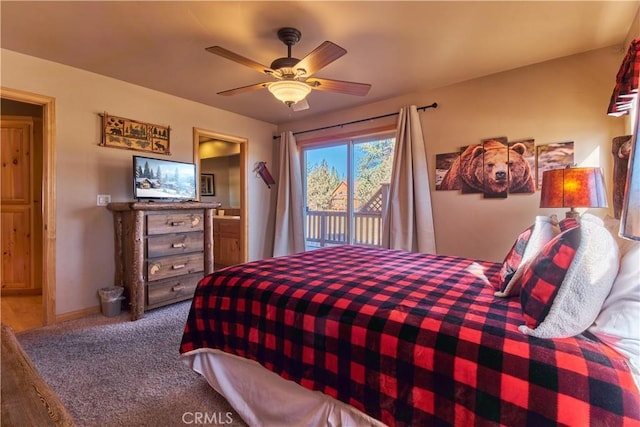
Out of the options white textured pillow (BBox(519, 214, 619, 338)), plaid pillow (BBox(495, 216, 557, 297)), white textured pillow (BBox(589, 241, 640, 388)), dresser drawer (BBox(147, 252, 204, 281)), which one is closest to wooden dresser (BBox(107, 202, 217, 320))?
dresser drawer (BBox(147, 252, 204, 281))

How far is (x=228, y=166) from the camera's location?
622 cm

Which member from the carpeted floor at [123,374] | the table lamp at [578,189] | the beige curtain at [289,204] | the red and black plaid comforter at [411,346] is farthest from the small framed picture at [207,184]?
the table lamp at [578,189]

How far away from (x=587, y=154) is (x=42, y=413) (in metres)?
3.63

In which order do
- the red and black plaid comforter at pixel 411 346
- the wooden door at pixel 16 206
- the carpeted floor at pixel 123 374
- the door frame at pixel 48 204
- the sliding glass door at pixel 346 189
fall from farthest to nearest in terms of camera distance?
the sliding glass door at pixel 346 189
the wooden door at pixel 16 206
the door frame at pixel 48 204
the carpeted floor at pixel 123 374
the red and black plaid comforter at pixel 411 346

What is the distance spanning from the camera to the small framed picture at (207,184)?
6.12 m

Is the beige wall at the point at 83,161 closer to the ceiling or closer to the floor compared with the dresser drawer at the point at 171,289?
closer to the ceiling

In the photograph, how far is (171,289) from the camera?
3.13m

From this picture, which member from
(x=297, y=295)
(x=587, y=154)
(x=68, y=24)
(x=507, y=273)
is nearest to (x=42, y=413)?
(x=297, y=295)

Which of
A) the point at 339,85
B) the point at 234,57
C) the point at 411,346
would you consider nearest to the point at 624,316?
the point at 411,346

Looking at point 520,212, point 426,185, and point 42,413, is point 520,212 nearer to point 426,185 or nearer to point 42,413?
point 426,185

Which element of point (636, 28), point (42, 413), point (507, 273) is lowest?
point (42, 413)

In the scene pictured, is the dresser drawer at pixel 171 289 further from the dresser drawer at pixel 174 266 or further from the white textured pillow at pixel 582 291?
the white textured pillow at pixel 582 291

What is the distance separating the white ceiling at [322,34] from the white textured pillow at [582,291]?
5.80ft

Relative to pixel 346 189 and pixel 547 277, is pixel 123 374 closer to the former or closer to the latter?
pixel 547 277
